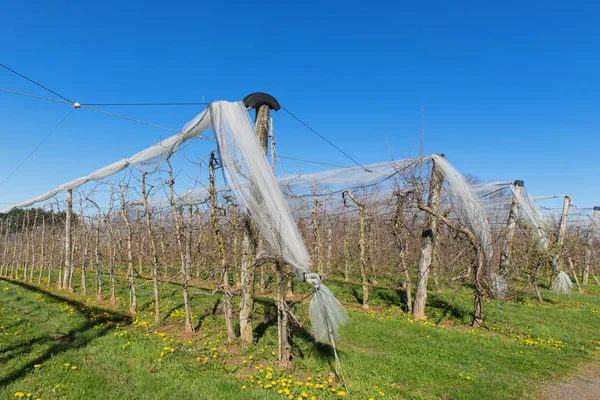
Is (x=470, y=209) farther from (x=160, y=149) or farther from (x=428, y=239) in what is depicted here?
(x=160, y=149)

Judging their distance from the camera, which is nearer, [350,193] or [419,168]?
[419,168]

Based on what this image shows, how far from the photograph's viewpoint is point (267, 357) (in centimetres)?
518

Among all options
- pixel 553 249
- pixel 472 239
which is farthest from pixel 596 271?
pixel 472 239

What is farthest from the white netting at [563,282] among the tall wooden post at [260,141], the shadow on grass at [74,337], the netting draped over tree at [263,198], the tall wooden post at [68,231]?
A: the tall wooden post at [68,231]

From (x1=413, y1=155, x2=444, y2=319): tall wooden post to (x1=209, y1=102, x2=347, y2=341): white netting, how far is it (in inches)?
199

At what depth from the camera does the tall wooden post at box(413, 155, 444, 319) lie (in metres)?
8.33

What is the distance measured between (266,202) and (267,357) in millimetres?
2432

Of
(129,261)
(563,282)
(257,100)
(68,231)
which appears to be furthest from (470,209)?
(68,231)

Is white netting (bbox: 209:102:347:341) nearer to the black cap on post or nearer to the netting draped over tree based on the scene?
the netting draped over tree

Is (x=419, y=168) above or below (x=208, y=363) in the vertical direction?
above

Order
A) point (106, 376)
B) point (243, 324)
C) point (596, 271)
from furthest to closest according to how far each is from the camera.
A: point (596, 271) < point (243, 324) < point (106, 376)

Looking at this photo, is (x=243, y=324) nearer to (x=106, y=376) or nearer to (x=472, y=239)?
(x=106, y=376)

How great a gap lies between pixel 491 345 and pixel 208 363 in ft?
16.9

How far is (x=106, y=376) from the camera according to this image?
15.3ft
